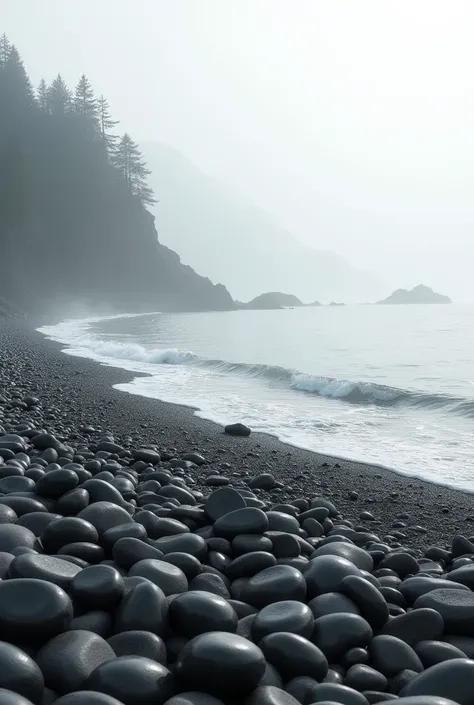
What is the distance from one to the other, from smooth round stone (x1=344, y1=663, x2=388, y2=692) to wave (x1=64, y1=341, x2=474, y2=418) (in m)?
8.64

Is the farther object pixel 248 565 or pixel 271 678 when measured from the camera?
pixel 248 565

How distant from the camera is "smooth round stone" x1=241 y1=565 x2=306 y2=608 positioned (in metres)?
2.74

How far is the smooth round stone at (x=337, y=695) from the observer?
6.61 ft

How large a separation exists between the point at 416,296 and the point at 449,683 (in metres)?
168

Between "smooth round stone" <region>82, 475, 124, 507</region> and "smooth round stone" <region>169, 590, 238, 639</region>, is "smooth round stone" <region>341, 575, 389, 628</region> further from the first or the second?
"smooth round stone" <region>82, 475, 124, 507</region>

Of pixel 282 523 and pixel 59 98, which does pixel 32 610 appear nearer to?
pixel 282 523

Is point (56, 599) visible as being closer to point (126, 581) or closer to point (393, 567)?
point (126, 581)

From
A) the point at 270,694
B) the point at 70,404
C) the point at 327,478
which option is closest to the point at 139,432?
the point at 70,404

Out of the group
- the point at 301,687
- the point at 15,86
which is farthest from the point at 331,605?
the point at 15,86

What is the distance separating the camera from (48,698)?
72.9 inches

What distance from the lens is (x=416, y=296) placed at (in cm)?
16188

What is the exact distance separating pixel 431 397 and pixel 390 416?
1819 millimetres

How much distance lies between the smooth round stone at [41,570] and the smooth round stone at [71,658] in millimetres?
364

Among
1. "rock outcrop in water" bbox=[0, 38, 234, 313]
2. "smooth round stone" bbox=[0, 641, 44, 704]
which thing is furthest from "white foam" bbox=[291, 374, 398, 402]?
"rock outcrop in water" bbox=[0, 38, 234, 313]
